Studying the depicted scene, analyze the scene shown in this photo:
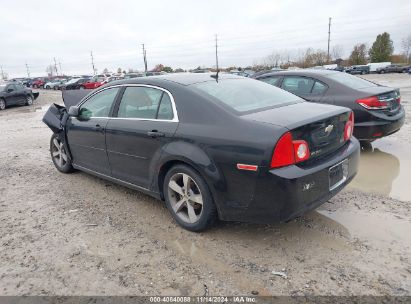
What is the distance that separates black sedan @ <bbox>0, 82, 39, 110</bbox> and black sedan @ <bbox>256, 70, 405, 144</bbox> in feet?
59.2

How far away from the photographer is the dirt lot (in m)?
2.83

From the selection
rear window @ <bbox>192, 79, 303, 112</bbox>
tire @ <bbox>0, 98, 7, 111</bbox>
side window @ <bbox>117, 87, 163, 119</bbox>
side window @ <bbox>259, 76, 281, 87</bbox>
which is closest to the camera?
rear window @ <bbox>192, 79, 303, 112</bbox>

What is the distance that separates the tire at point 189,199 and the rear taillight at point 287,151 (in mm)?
791

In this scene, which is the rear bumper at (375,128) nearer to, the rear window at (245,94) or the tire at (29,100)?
the rear window at (245,94)

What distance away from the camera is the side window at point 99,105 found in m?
4.58

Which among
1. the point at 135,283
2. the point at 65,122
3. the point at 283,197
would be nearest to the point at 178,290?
the point at 135,283

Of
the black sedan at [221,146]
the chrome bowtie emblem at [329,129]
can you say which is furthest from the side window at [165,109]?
the chrome bowtie emblem at [329,129]

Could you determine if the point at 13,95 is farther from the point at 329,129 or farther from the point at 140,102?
the point at 329,129

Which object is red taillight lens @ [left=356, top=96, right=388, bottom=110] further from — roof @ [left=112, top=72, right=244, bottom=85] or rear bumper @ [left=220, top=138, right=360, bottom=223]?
rear bumper @ [left=220, top=138, right=360, bottom=223]

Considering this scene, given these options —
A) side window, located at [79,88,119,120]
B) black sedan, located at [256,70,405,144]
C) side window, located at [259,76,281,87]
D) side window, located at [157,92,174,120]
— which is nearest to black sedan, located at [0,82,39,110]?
side window, located at [79,88,119,120]

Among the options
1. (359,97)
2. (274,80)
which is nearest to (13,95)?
(274,80)

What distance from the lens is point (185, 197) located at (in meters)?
3.66

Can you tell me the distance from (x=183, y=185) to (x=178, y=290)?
46.2 inches

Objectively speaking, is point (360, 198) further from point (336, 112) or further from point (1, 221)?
point (1, 221)
